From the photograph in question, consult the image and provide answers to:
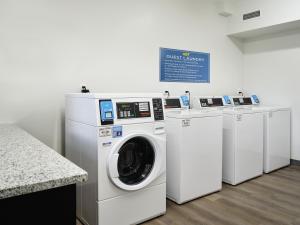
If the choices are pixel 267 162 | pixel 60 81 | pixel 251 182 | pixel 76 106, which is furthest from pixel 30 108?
pixel 267 162

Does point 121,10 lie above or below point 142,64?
above

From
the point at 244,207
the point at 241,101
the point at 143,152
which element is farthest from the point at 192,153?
the point at 241,101

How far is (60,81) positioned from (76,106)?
53 cm

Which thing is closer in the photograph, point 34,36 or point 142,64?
point 34,36

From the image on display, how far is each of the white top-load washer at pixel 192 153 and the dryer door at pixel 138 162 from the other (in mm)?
357

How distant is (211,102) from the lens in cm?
361

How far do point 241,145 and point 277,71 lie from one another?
1.77 meters

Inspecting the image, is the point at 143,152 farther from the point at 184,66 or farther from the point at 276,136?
the point at 276,136

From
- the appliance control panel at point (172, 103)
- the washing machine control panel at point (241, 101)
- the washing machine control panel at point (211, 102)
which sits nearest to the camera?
the appliance control panel at point (172, 103)

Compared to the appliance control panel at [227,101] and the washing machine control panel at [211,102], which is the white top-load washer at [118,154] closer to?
the washing machine control panel at [211,102]

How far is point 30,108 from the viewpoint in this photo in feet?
7.79

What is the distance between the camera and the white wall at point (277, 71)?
3.81m

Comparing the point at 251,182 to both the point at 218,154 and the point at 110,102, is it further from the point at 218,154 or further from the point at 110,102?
the point at 110,102

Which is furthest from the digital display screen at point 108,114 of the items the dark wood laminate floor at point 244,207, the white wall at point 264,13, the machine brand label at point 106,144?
the white wall at point 264,13
